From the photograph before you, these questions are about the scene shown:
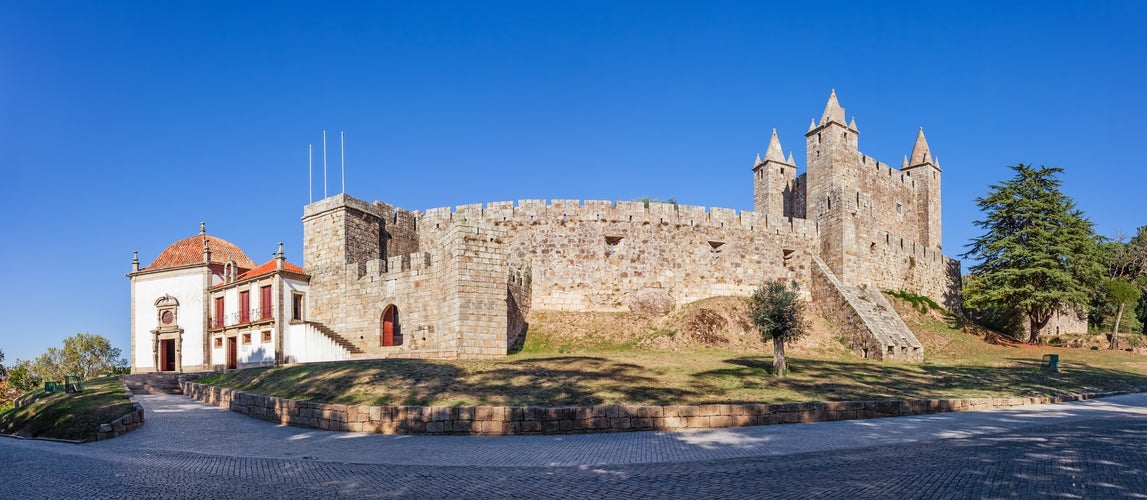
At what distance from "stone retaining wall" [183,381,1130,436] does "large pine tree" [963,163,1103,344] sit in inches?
929

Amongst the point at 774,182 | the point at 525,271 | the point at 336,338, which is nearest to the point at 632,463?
the point at 336,338

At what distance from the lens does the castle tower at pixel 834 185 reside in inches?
1264

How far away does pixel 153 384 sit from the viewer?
24891 mm

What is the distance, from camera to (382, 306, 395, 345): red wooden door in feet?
82.4

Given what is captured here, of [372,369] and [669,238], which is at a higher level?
[669,238]

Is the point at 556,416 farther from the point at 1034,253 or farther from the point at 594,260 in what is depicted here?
the point at 1034,253

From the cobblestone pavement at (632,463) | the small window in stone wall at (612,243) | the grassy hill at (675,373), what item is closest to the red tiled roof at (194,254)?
the grassy hill at (675,373)

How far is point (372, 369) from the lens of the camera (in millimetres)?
16906

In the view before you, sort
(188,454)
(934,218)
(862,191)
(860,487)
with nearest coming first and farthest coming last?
(860,487) < (188,454) < (862,191) < (934,218)

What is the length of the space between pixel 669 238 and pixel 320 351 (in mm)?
14934

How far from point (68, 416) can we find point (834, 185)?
3106 cm

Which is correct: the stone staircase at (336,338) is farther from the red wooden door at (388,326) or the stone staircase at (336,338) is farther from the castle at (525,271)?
the red wooden door at (388,326)

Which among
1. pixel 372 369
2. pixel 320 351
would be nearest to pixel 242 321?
pixel 320 351

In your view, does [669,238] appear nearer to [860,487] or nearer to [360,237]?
[360,237]
